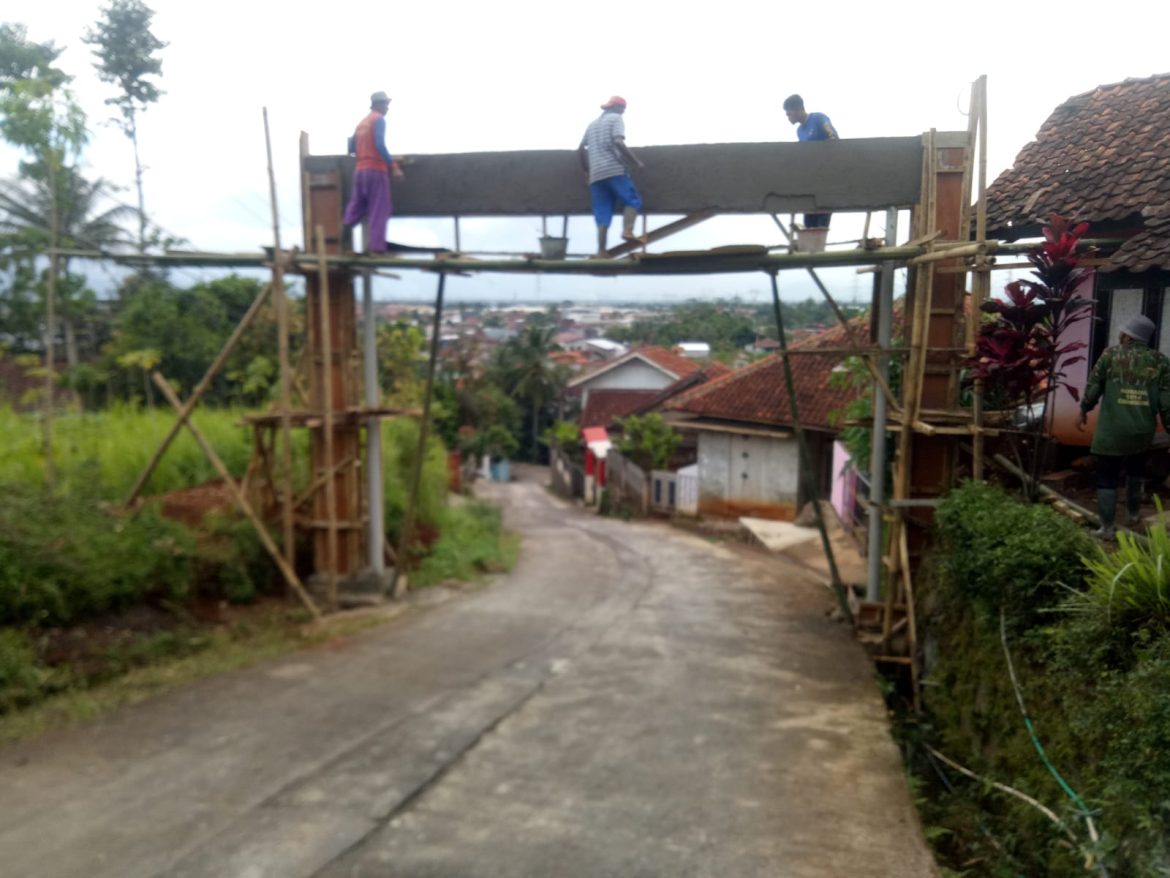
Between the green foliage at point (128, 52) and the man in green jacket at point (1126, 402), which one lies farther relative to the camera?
the green foliage at point (128, 52)

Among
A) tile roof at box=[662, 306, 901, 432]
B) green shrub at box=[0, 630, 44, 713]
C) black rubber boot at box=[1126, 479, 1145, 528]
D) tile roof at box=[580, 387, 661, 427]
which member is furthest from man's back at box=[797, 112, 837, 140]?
A: tile roof at box=[580, 387, 661, 427]

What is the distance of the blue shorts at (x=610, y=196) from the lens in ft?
28.5

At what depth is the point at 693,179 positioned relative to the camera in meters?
9.04

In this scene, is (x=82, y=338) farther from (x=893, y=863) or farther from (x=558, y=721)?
(x=893, y=863)

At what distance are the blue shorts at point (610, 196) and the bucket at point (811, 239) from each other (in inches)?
61.3

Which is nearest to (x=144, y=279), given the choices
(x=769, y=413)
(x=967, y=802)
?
(x=769, y=413)

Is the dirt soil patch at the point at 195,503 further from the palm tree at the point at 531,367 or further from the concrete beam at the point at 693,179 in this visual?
the palm tree at the point at 531,367

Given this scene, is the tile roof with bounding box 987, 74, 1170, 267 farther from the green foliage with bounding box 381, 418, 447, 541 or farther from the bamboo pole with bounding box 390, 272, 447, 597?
the green foliage with bounding box 381, 418, 447, 541

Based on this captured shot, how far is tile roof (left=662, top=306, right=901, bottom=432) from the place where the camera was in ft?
64.3

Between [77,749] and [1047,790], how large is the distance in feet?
19.4

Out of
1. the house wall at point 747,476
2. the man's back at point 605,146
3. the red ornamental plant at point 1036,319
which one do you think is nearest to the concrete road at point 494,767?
the red ornamental plant at point 1036,319

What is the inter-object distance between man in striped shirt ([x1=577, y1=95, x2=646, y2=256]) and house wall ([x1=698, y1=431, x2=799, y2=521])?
1224cm

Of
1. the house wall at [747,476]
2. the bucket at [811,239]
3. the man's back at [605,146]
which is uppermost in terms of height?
the man's back at [605,146]

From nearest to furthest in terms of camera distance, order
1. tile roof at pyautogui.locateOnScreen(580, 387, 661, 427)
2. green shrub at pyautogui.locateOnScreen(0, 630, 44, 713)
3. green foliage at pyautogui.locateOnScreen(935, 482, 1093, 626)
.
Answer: green foliage at pyautogui.locateOnScreen(935, 482, 1093, 626), green shrub at pyautogui.locateOnScreen(0, 630, 44, 713), tile roof at pyautogui.locateOnScreen(580, 387, 661, 427)
